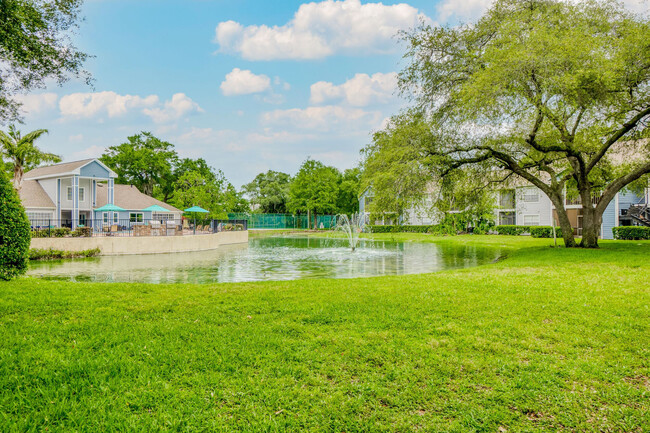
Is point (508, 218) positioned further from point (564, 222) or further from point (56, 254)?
point (56, 254)

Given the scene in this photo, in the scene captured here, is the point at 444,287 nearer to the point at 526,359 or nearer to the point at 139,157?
the point at 526,359

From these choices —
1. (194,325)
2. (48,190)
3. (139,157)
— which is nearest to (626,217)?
(194,325)

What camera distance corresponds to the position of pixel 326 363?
359 cm

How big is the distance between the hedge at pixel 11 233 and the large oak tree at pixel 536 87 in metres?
12.1

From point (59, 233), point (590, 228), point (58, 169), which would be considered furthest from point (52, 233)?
point (590, 228)

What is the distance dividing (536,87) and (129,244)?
20.0 metres

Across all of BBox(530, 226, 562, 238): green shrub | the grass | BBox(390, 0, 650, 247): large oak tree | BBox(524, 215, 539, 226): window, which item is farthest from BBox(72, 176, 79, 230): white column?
BBox(524, 215, 539, 226): window

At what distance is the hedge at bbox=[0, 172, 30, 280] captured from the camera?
Answer: 7.30m

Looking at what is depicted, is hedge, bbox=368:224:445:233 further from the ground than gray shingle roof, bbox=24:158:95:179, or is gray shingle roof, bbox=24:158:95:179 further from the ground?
gray shingle roof, bbox=24:158:95:179

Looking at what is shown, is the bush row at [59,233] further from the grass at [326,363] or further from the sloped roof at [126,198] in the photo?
the grass at [326,363]

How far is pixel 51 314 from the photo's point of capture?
528 cm

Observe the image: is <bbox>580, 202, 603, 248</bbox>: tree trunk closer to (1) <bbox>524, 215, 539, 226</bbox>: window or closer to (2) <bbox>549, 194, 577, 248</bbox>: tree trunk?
(2) <bbox>549, 194, 577, 248</bbox>: tree trunk

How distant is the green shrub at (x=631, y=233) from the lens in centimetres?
2323

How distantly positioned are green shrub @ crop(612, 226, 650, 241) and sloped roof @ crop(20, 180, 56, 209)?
41815 mm
